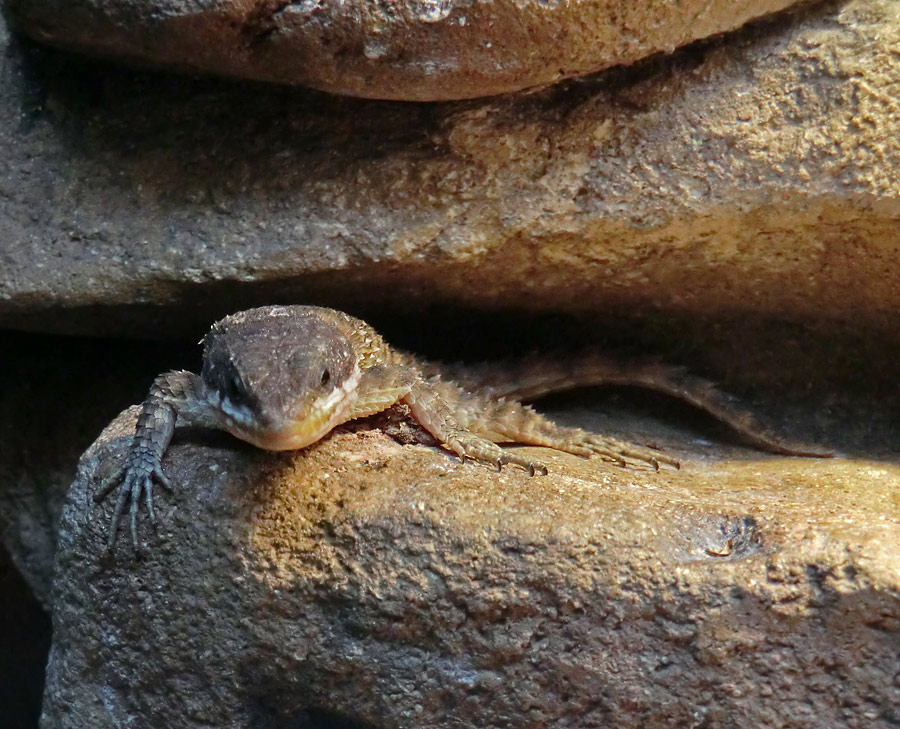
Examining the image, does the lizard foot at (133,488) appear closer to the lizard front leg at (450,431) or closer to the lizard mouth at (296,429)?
the lizard mouth at (296,429)

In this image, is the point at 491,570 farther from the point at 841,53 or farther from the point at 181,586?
the point at 841,53

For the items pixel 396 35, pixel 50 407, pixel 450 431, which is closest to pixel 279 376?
pixel 450 431

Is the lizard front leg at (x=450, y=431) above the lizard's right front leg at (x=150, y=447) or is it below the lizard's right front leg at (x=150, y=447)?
above

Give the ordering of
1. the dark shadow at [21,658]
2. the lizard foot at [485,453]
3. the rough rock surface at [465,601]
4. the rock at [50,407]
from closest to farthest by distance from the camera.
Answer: the rough rock surface at [465,601] → the lizard foot at [485,453] → the rock at [50,407] → the dark shadow at [21,658]

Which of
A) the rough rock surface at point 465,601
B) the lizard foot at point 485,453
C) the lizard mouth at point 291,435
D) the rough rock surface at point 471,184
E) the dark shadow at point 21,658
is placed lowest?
the dark shadow at point 21,658

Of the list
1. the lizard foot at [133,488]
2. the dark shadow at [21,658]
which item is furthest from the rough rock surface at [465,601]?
the dark shadow at [21,658]

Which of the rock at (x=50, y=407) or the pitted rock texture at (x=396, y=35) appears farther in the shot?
the rock at (x=50, y=407)
